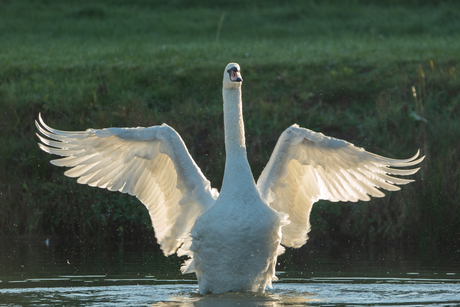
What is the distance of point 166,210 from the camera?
274 inches

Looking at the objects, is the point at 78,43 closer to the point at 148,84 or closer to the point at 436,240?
the point at 148,84

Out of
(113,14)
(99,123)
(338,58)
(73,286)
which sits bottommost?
(73,286)

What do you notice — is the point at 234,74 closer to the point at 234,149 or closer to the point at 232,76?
the point at 232,76

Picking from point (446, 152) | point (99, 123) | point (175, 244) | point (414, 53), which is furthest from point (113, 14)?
point (175, 244)

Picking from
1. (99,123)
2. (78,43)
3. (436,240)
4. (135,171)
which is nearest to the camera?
(135,171)

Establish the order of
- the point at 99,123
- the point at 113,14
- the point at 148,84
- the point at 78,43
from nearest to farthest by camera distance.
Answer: the point at 99,123
the point at 148,84
the point at 78,43
the point at 113,14

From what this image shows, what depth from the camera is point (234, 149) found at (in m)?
6.28

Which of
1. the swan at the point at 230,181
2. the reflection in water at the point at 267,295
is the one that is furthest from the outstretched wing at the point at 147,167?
the reflection in water at the point at 267,295

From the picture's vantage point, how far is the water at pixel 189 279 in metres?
6.09

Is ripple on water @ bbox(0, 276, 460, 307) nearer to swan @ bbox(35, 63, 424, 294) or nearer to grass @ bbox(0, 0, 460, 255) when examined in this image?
swan @ bbox(35, 63, 424, 294)

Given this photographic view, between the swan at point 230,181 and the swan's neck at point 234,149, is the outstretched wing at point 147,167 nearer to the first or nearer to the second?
the swan at point 230,181

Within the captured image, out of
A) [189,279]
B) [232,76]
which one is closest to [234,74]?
[232,76]

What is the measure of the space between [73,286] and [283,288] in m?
2.06

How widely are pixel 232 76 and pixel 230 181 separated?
934 millimetres
